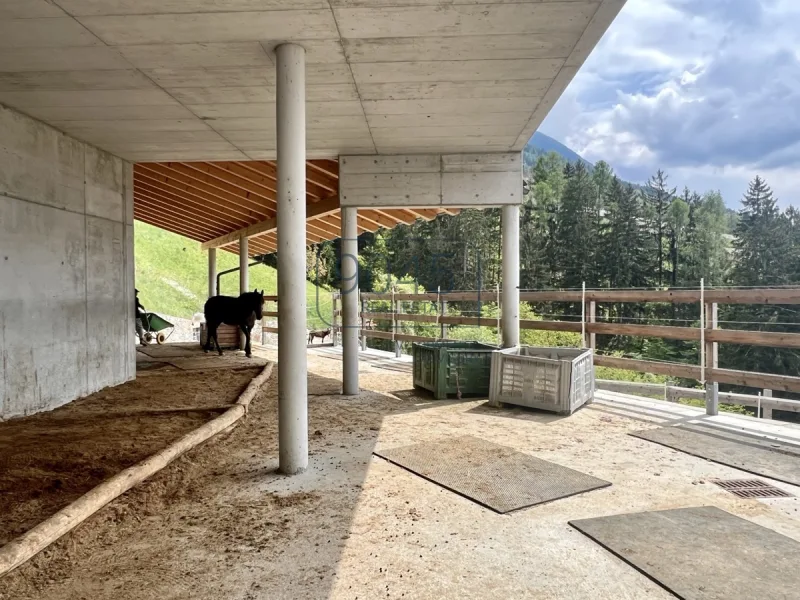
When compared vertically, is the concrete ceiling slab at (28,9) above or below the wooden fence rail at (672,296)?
above

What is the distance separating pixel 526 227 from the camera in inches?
1790

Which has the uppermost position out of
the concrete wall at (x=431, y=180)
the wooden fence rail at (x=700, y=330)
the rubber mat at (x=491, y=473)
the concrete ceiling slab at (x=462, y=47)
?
the concrete ceiling slab at (x=462, y=47)

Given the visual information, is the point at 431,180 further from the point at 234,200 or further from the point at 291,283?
the point at 234,200

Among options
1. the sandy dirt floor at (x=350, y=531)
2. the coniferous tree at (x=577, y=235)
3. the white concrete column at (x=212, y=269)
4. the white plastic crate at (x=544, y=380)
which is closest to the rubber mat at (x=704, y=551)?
the sandy dirt floor at (x=350, y=531)

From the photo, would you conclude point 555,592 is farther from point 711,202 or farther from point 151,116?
point 711,202

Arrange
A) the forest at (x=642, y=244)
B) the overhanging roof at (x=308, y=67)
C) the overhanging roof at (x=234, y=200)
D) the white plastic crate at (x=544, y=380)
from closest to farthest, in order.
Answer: the overhanging roof at (x=308, y=67), the white plastic crate at (x=544, y=380), the overhanging roof at (x=234, y=200), the forest at (x=642, y=244)

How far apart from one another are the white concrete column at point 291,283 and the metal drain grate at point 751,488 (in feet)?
9.48

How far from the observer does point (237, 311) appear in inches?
451

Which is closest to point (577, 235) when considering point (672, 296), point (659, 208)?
point (659, 208)

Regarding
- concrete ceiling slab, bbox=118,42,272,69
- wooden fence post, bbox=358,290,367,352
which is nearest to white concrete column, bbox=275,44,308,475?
concrete ceiling slab, bbox=118,42,272,69

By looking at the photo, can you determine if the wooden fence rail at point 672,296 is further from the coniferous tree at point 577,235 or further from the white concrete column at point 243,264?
the coniferous tree at point 577,235

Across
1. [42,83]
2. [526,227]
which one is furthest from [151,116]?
[526,227]

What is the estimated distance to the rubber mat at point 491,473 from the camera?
10.9 feet

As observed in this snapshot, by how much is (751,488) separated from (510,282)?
158 inches
